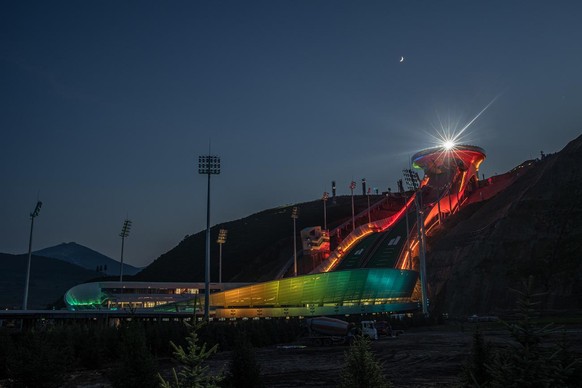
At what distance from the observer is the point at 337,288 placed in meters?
96.6

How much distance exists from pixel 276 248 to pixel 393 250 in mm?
69651

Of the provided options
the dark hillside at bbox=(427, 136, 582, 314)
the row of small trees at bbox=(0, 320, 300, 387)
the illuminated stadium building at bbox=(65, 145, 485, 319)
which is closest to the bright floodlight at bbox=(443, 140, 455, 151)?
the illuminated stadium building at bbox=(65, 145, 485, 319)

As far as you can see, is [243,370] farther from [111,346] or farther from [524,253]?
[524,253]

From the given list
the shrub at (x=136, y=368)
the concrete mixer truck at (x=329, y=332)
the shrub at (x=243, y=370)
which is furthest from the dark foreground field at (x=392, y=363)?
the shrub at (x=136, y=368)

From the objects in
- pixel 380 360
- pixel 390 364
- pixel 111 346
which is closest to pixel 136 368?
pixel 390 364

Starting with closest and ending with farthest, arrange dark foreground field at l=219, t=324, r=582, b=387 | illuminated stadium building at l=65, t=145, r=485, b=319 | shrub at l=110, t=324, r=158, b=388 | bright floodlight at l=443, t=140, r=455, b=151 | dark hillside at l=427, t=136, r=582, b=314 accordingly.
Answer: shrub at l=110, t=324, r=158, b=388 < dark foreground field at l=219, t=324, r=582, b=387 < dark hillside at l=427, t=136, r=582, b=314 < illuminated stadium building at l=65, t=145, r=485, b=319 < bright floodlight at l=443, t=140, r=455, b=151

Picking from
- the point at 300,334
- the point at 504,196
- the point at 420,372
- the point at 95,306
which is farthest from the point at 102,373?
the point at 504,196

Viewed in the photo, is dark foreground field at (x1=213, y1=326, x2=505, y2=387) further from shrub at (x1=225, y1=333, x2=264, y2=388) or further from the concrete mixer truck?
shrub at (x1=225, y1=333, x2=264, y2=388)

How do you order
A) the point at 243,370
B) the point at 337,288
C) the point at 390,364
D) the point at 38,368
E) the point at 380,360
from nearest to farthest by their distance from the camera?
the point at 243,370 → the point at 38,368 → the point at 390,364 → the point at 380,360 → the point at 337,288

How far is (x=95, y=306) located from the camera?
11431 cm

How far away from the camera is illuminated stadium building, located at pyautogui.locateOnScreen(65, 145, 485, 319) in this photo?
96.7 meters

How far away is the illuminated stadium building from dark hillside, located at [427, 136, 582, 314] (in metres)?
10.4

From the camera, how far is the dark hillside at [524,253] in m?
74.5

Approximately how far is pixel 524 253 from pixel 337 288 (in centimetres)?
3616
